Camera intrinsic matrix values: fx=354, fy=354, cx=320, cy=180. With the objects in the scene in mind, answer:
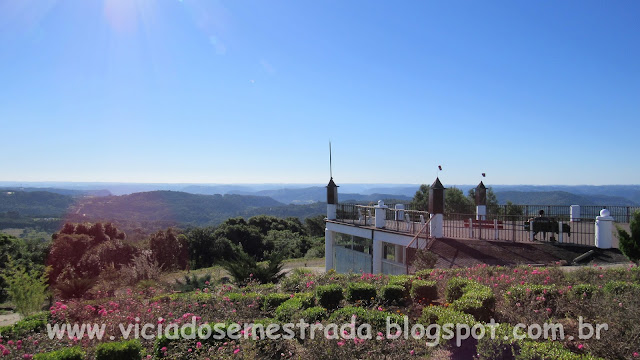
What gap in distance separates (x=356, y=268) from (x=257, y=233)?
93.3 ft

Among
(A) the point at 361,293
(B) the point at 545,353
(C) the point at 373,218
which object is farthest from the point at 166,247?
(B) the point at 545,353

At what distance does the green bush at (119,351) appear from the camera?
4.26 m

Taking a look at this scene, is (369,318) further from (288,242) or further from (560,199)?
(560,199)

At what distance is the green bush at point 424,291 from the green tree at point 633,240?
597 cm

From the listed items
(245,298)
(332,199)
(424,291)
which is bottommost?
(245,298)

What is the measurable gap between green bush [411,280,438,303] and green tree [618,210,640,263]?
19.6ft

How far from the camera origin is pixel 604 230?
10.7m

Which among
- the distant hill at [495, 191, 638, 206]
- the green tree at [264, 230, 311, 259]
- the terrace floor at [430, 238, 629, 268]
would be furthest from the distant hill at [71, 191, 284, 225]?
the distant hill at [495, 191, 638, 206]

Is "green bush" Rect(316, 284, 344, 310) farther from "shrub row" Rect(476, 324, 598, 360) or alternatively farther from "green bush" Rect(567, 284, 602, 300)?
"green bush" Rect(567, 284, 602, 300)

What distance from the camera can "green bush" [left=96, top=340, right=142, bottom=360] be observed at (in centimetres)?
426

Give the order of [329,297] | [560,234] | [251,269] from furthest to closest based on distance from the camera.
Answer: [560,234], [251,269], [329,297]

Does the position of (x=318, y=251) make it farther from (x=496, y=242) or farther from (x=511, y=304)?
(x=511, y=304)

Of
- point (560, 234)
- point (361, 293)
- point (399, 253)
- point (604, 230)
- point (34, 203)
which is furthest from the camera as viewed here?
point (34, 203)

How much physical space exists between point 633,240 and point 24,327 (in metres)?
13.0
